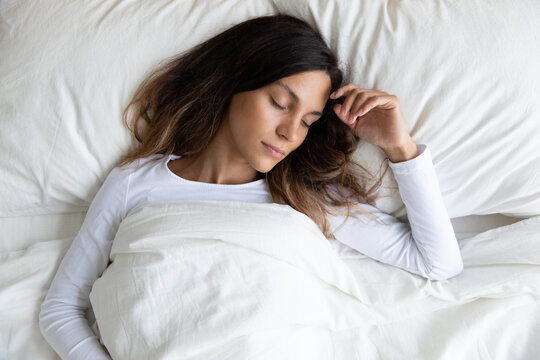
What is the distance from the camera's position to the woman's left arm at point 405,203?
106 cm

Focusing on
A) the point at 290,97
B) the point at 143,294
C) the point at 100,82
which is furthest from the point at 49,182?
the point at 290,97

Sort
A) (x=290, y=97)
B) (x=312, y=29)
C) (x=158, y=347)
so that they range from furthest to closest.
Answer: (x=312, y=29) < (x=290, y=97) < (x=158, y=347)

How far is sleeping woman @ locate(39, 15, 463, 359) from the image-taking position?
1044 mm

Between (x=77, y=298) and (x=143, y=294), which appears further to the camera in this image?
(x=77, y=298)

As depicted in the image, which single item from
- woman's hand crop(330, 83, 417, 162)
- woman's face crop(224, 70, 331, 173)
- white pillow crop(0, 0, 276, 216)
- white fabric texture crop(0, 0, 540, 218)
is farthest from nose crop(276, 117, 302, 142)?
white pillow crop(0, 0, 276, 216)

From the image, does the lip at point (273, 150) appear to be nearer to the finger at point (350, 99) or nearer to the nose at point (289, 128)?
the nose at point (289, 128)

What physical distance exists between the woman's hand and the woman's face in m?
0.05

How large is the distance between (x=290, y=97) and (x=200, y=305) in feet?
1.51

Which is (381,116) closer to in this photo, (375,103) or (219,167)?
(375,103)

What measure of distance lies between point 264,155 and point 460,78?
46 centimetres

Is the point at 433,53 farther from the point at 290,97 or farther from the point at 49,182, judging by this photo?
the point at 49,182

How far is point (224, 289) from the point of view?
36.8 inches

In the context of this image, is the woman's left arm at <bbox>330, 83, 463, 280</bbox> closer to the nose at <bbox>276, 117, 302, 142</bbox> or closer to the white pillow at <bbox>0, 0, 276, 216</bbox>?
the nose at <bbox>276, 117, 302, 142</bbox>

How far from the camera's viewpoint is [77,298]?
106cm
